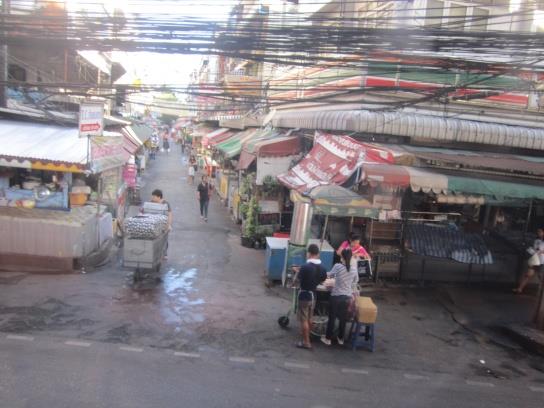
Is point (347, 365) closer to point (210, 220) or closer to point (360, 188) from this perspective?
point (360, 188)

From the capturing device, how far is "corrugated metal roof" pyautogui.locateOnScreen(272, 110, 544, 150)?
1196cm

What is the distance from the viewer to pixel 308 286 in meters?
7.67

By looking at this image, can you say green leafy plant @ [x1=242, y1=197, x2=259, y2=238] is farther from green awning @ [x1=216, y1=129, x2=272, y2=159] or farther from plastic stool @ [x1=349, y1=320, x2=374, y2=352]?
plastic stool @ [x1=349, y1=320, x2=374, y2=352]

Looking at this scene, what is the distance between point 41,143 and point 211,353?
7334mm

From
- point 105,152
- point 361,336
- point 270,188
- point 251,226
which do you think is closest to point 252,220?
point 251,226

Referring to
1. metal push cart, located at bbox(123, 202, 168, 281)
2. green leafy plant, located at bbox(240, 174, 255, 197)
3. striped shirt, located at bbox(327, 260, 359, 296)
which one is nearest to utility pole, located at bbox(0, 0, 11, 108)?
metal push cart, located at bbox(123, 202, 168, 281)

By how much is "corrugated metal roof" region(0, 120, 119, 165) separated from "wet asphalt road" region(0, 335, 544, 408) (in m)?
4.74

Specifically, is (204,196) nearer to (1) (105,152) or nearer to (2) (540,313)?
(1) (105,152)

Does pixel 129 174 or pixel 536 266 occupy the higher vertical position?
pixel 129 174

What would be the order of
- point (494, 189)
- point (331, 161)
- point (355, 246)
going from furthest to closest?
point (331, 161) < point (494, 189) < point (355, 246)

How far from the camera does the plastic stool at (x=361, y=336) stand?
7.84 meters

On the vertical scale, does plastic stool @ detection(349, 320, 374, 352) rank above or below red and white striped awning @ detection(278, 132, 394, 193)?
below

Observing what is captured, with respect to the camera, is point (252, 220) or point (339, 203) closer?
point (339, 203)

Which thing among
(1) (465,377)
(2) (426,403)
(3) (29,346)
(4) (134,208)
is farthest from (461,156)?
(4) (134,208)
